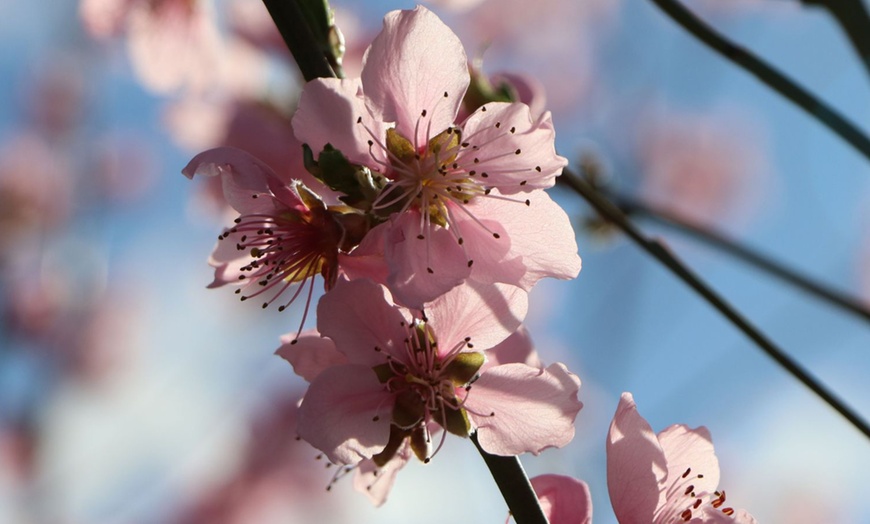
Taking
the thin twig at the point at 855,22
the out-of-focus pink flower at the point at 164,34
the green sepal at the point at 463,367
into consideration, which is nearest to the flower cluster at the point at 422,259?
the green sepal at the point at 463,367

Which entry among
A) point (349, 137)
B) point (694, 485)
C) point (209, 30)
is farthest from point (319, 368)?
point (209, 30)

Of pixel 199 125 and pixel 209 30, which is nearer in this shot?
pixel 209 30

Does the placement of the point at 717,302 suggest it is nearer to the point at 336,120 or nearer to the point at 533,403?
the point at 533,403

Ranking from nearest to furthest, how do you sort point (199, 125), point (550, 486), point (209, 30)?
point (550, 486), point (209, 30), point (199, 125)

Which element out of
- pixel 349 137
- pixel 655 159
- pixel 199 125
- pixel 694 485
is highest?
pixel 349 137

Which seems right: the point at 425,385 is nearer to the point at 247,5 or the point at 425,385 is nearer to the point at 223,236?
the point at 223,236

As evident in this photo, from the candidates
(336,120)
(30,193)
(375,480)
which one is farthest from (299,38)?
(30,193)

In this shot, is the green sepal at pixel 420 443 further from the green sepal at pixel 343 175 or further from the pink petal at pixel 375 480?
the green sepal at pixel 343 175
